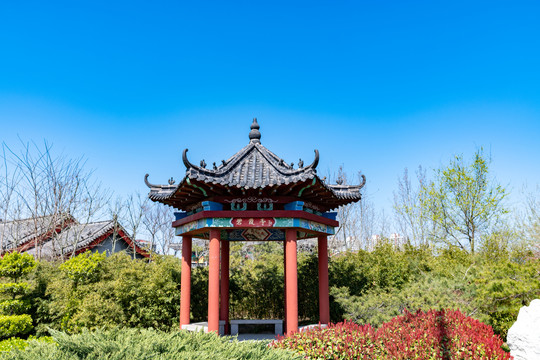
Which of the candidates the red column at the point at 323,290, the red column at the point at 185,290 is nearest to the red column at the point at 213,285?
the red column at the point at 185,290

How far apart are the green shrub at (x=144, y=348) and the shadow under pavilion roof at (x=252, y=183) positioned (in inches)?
122

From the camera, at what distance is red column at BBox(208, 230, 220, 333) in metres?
7.41

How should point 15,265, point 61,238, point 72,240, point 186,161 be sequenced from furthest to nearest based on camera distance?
point 72,240
point 61,238
point 15,265
point 186,161

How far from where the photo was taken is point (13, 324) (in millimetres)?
9203

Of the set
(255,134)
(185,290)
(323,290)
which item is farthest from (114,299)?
(255,134)

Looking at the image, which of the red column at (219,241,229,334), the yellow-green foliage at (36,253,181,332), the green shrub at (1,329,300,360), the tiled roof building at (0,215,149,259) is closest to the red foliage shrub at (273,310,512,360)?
the green shrub at (1,329,300,360)

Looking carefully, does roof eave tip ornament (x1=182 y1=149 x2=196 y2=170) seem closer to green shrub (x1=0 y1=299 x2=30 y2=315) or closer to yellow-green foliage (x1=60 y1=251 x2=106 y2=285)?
yellow-green foliage (x1=60 y1=251 x2=106 y2=285)

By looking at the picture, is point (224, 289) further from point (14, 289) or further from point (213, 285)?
point (14, 289)

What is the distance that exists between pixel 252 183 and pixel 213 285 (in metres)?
2.10

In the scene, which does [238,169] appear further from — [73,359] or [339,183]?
[73,359]

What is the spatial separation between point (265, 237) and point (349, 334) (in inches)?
166

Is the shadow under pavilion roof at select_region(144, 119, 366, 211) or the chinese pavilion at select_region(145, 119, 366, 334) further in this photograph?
the chinese pavilion at select_region(145, 119, 366, 334)

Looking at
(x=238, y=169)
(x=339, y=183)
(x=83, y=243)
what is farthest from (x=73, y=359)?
(x=83, y=243)

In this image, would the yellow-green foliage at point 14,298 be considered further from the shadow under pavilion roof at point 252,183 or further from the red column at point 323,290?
the red column at point 323,290
